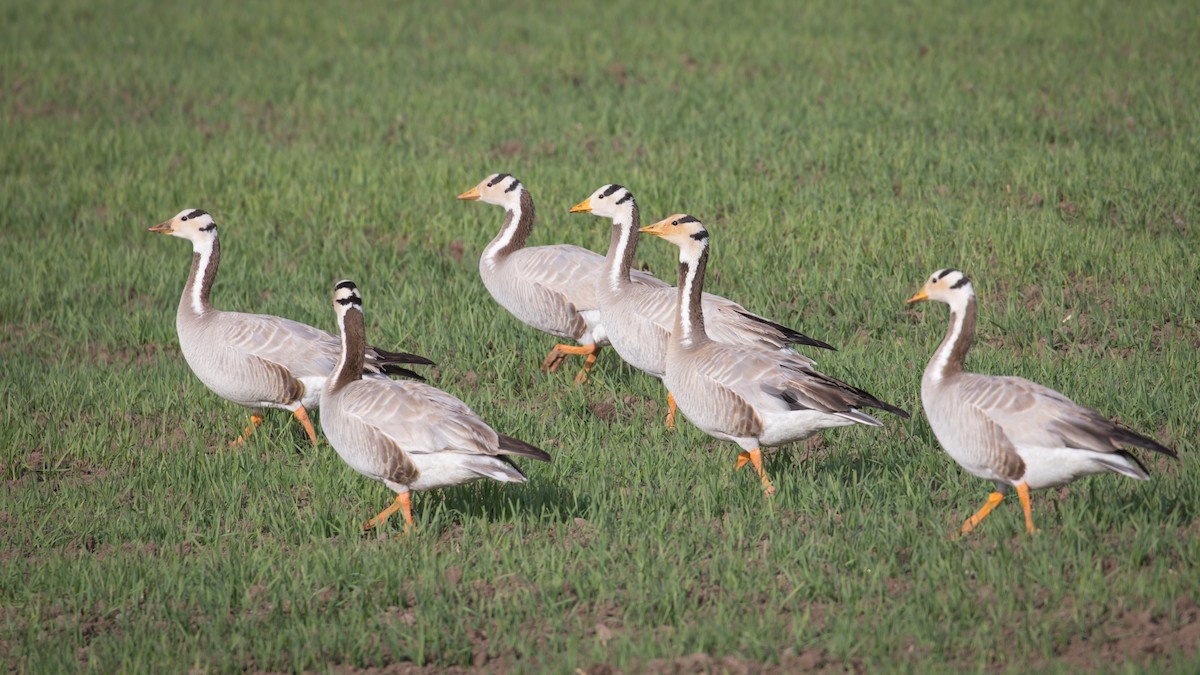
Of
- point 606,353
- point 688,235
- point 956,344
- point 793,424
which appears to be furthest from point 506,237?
point 956,344

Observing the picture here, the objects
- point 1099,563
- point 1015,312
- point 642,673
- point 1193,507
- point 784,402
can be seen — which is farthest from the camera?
point 1015,312

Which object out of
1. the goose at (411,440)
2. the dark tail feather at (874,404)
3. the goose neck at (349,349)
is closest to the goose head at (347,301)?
the goose neck at (349,349)

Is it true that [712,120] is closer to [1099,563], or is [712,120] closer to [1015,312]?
[1015,312]

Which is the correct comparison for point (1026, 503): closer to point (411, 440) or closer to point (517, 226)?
point (411, 440)

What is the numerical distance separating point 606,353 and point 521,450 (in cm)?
449

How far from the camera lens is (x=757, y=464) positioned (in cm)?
775

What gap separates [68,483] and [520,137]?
892 centimetres

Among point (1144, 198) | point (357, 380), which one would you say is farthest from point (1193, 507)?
point (1144, 198)

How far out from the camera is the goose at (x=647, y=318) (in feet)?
29.5

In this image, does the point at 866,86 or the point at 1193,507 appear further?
the point at 866,86

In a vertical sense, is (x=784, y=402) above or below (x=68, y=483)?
above

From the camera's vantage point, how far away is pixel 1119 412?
835 cm

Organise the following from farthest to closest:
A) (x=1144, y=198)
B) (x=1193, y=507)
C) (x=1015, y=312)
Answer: (x=1144, y=198) < (x=1015, y=312) < (x=1193, y=507)

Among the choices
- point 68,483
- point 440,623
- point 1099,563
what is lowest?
point 68,483
